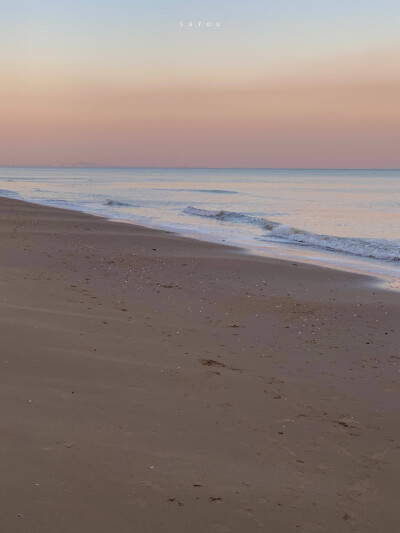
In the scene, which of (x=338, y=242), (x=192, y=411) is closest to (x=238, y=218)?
(x=338, y=242)

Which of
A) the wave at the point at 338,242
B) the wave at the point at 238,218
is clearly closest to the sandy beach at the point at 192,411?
the wave at the point at 338,242

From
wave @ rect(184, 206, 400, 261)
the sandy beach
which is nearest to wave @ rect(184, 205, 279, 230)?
wave @ rect(184, 206, 400, 261)

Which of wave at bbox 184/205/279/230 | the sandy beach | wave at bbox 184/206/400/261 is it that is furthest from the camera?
wave at bbox 184/205/279/230

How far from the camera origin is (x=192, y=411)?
432 cm

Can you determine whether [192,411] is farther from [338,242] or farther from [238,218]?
[238,218]

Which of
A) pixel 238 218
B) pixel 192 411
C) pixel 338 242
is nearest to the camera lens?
pixel 192 411

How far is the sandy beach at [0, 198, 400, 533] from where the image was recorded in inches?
117

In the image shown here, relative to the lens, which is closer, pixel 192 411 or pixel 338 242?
pixel 192 411

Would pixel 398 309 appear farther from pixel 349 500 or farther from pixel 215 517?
pixel 215 517

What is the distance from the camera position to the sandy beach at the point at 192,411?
2.97 m

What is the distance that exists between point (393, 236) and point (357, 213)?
→ 13.5 meters

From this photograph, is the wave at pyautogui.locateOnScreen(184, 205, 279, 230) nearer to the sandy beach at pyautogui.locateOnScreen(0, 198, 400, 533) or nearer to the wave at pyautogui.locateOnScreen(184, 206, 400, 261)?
the wave at pyautogui.locateOnScreen(184, 206, 400, 261)

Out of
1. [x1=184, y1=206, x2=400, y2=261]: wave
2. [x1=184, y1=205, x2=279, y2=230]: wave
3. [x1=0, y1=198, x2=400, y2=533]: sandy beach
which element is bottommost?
[x1=0, y1=198, x2=400, y2=533]: sandy beach

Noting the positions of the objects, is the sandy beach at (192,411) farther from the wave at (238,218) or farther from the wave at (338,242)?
the wave at (238,218)
